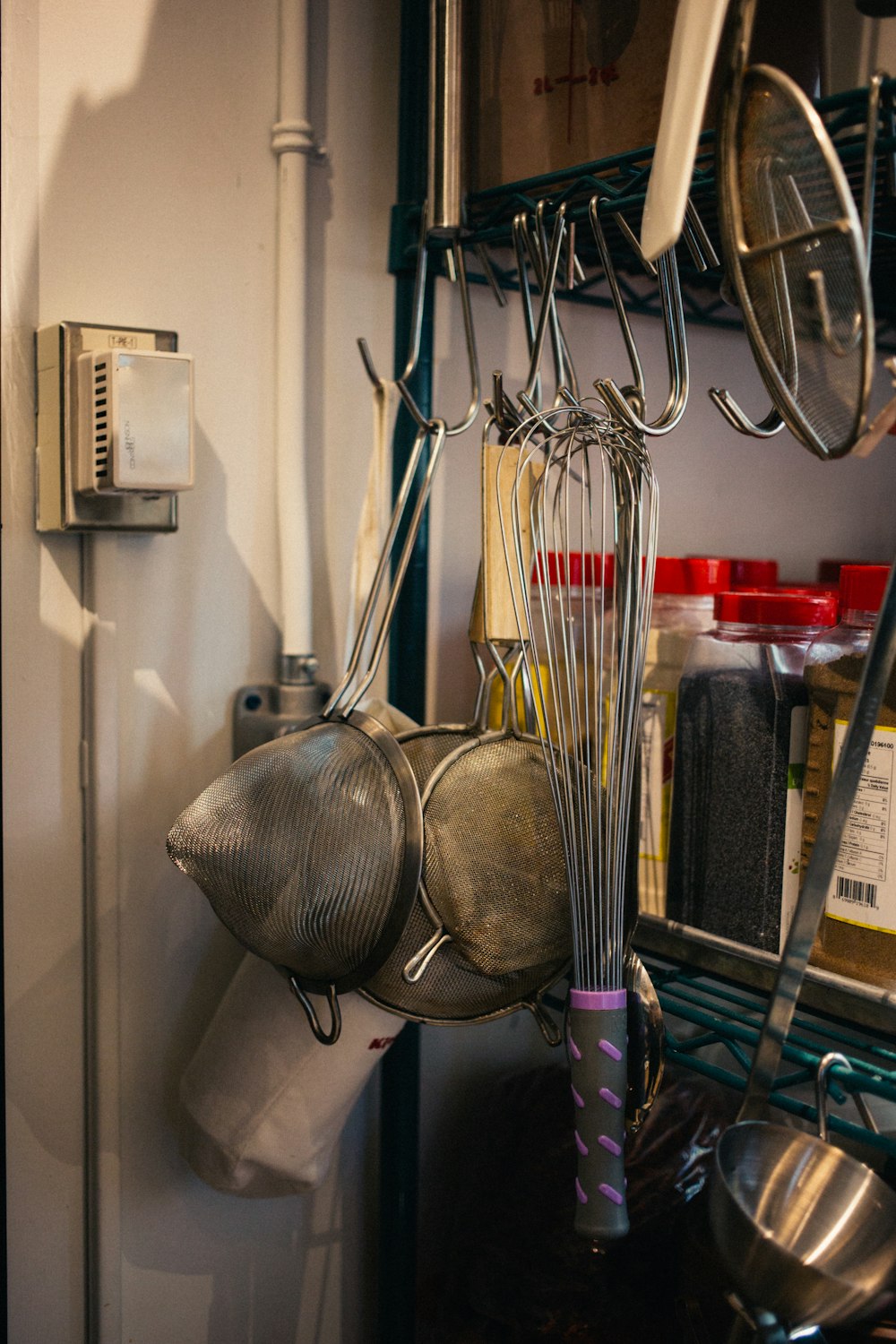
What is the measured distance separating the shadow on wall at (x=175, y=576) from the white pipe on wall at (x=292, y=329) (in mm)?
18

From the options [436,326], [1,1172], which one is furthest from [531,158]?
[1,1172]

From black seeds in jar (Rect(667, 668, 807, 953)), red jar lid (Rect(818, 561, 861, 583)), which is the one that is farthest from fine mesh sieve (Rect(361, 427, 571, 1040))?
red jar lid (Rect(818, 561, 861, 583))

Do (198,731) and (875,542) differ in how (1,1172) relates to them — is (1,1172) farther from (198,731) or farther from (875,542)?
(875,542)

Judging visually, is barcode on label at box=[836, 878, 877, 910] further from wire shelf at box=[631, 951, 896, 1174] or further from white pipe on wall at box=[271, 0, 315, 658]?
white pipe on wall at box=[271, 0, 315, 658]

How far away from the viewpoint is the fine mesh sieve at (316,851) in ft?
2.09

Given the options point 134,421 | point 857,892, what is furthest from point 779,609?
point 134,421

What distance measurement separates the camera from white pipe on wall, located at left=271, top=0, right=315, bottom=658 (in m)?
0.83

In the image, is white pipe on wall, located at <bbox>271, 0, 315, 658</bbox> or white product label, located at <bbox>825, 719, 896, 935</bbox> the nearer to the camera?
white product label, located at <bbox>825, 719, 896, 935</bbox>

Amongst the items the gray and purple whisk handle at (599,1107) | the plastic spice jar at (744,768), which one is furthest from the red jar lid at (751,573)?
the gray and purple whisk handle at (599,1107)

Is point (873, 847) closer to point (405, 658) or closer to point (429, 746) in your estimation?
point (429, 746)

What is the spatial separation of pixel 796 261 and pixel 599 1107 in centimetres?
43

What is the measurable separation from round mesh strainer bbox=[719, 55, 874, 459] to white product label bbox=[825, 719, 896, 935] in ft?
0.59

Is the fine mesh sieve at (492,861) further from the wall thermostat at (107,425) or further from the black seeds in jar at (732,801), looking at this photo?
the wall thermostat at (107,425)

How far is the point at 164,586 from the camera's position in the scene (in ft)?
2.72
